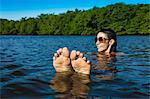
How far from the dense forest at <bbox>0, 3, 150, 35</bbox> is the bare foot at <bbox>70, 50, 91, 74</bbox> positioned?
3842 inches

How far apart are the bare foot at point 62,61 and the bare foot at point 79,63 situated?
0.38 ft

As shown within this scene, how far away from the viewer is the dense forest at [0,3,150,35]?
10756 cm

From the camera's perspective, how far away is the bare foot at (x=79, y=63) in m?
5.89

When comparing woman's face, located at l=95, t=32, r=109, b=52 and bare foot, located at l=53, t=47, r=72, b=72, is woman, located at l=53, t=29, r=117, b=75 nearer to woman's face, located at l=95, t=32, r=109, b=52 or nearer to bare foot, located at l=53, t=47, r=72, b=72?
bare foot, located at l=53, t=47, r=72, b=72

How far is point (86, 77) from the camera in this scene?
5.86 metres

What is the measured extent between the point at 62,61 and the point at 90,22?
113444 millimetres

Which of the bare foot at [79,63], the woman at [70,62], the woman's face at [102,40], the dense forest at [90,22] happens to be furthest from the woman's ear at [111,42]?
the dense forest at [90,22]

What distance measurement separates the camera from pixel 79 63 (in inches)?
232

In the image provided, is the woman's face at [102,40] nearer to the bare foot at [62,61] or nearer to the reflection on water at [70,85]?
the bare foot at [62,61]

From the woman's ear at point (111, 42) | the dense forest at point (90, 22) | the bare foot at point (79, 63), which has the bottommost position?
the bare foot at point (79, 63)

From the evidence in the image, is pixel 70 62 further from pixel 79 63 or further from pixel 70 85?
pixel 70 85

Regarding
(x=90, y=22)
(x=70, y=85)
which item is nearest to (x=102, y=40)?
(x=70, y=85)

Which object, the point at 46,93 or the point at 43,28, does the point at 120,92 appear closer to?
the point at 46,93

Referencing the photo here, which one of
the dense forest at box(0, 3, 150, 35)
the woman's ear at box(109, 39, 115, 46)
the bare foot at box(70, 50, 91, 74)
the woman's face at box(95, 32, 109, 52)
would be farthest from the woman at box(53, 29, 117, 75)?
the dense forest at box(0, 3, 150, 35)
